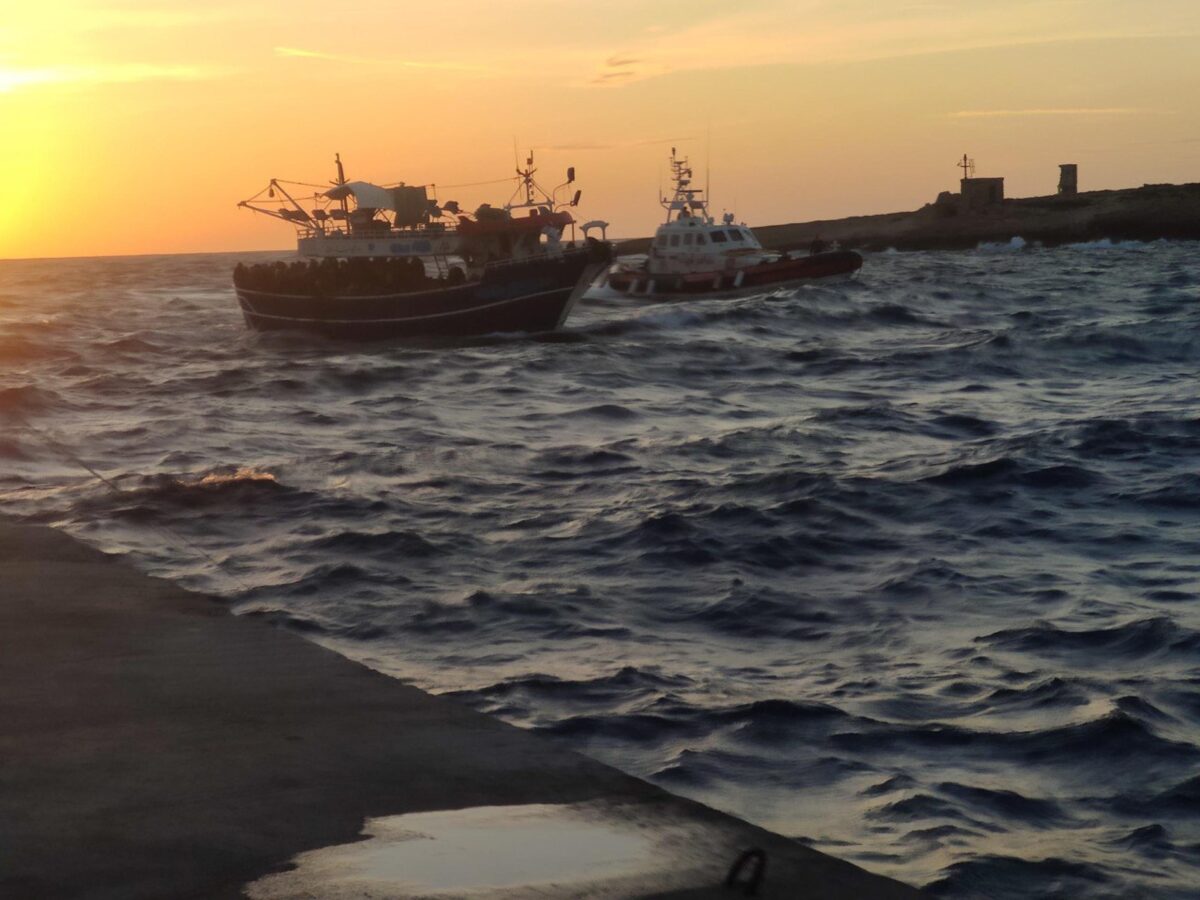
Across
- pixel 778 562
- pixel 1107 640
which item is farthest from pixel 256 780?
pixel 778 562

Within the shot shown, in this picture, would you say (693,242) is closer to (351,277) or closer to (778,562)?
(351,277)

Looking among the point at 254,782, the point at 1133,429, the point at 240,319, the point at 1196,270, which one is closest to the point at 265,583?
the point at 254,782

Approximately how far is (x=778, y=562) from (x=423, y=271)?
36712mm

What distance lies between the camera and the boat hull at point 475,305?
46219 mm

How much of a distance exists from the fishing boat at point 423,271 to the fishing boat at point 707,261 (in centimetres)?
1217

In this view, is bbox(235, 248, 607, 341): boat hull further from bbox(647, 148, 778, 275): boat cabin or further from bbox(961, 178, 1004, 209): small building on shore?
bbox(961, 178, 1004, 209): small building on shore

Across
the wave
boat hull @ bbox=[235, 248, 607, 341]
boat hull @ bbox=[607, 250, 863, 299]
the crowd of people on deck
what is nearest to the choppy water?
the wave

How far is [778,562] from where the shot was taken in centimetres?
1270

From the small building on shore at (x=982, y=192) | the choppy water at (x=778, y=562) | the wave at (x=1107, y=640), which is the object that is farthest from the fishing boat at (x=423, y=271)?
the small building on shore at (x=982, y=192)

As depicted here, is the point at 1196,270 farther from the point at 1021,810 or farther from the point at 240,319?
the point at 1021,810

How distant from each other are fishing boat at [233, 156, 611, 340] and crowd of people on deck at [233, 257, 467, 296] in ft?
0.12

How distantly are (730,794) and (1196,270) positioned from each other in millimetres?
68506

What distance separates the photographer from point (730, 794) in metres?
7.02

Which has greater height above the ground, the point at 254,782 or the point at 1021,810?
the point at 254,782
